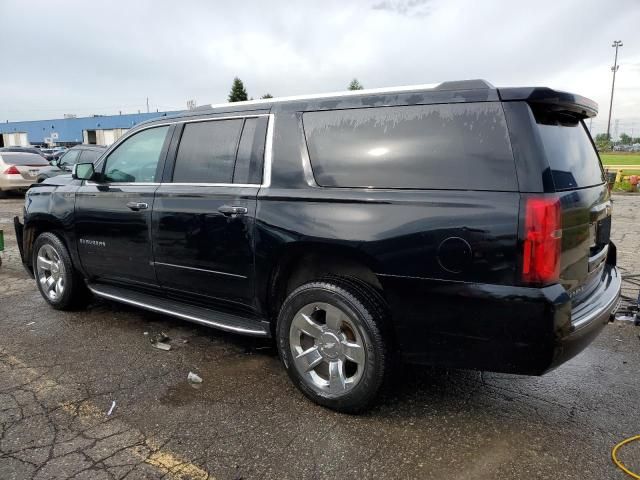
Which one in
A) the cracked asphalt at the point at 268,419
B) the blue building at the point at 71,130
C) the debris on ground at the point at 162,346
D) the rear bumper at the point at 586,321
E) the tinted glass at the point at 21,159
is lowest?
the cracked asphalt at the point at 268,419

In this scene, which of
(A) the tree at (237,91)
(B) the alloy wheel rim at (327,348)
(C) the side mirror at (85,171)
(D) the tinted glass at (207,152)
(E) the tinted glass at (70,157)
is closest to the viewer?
(B) the alloy wheel rim at (327,348)

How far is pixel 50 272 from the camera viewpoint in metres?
5.05

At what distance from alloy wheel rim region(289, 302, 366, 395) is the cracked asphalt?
20 cm

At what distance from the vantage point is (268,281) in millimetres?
3264

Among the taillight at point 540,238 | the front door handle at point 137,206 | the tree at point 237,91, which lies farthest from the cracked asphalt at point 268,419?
the tree at point 237,91

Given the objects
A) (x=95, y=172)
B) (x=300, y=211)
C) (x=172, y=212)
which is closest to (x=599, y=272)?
(x=300, y=211)

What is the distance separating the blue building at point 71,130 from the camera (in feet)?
195

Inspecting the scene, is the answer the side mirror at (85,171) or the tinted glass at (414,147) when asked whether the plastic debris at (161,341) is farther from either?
the tinted glass at (414,147)

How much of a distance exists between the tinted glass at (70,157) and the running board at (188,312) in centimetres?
1177

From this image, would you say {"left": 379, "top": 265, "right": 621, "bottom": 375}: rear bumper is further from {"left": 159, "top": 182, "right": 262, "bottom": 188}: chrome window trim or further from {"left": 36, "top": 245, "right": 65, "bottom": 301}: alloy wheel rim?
{"left": 36, "top": 245, "right": 65, "bottom": 301}: alloy wheel rim

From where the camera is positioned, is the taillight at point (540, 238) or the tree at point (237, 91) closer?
the taillight at point (540, 238)

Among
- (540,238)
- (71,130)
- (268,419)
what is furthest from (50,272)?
(71,130)

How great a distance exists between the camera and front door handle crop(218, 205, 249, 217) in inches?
130

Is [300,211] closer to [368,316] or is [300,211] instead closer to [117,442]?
[368,316]
